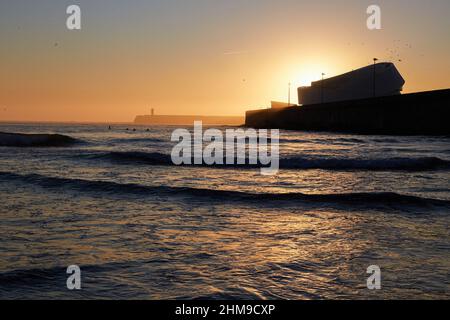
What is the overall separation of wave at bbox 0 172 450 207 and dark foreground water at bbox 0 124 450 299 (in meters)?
0.03

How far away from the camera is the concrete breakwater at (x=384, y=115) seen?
57406mm

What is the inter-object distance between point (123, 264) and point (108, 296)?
1104mm

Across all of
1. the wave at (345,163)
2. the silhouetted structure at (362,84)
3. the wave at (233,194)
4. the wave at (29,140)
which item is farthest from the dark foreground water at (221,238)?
the silhouetted structure at (362,84)

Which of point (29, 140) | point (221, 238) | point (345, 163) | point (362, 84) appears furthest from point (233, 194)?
point (362, 84)

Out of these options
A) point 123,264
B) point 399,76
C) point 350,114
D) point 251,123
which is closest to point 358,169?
point 123,264

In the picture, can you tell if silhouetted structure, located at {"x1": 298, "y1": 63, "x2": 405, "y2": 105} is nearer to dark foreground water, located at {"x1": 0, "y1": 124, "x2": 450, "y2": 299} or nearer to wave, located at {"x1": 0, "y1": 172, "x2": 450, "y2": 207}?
dark foreground water, located at {"x1": 0, "y1": 124, "x2": 450, "y2": 299}

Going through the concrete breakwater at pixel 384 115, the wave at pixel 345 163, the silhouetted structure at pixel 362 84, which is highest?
the silhouetted structure at pixel 362 84

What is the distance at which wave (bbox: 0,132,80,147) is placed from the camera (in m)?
34.8

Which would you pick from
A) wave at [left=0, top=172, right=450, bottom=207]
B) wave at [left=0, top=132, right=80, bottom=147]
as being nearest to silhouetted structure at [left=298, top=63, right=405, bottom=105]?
wave at [left=0, top=132, right=80, bottom=147]

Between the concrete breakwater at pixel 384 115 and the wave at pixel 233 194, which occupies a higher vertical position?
the concrete breakwater at pixel 384 115

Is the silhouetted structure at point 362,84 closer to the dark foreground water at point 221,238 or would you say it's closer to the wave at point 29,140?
the wave at point 29,140

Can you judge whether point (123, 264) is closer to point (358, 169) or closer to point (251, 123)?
point (358, 169)

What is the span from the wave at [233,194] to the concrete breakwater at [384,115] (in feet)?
166
